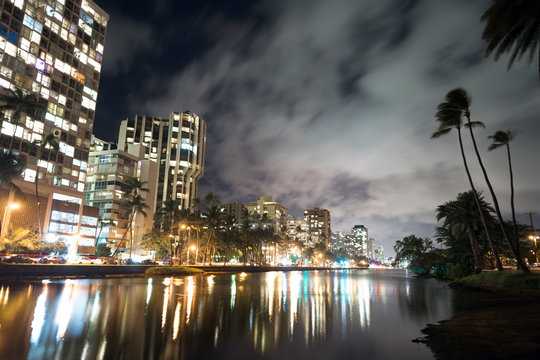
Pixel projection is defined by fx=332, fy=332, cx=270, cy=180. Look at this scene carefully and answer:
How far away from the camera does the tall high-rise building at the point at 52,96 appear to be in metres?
75.8

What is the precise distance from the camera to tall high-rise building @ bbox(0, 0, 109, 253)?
75.8 meters

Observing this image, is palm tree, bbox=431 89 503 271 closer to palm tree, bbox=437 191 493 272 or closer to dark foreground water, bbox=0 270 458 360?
palm tree, bbox=437 191 493 272

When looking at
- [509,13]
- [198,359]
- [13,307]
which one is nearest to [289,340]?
[198,359]

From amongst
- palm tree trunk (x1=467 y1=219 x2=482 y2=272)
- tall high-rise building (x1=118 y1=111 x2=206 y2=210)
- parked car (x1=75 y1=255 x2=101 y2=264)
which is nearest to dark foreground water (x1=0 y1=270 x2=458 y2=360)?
palm tree trunk (x1=467 y1=219 x2=482 y2=272)

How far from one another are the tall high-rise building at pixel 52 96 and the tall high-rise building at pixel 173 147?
6577 cm

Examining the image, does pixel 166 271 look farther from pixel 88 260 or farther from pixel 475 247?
pixel 475 247

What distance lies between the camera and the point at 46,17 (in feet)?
284

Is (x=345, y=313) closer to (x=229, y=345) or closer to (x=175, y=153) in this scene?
(x=229, y=345)

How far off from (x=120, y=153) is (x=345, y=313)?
125 meters

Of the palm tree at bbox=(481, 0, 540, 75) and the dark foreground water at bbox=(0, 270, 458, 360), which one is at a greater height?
the palm tree at bbox=(481, 0, 540, 75)

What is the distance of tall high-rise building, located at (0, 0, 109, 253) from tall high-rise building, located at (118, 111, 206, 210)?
6577cm

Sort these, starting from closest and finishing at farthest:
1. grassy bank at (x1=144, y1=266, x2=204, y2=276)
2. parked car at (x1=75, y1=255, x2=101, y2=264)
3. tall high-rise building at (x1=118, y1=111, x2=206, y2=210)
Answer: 1. grassy bank at (x1=144, y1=266, x2=204, y2=276)
2. parked car at (x1=75, y1=255, x2=101, y2=264)
3. tall high-rise building at (x1=118, y1=111, x2=206, y2=210)

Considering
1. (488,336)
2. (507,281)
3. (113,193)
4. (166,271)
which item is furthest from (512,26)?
(113,193)

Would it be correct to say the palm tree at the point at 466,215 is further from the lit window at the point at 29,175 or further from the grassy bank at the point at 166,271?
the lit window at the point at 29,175
